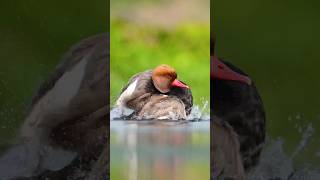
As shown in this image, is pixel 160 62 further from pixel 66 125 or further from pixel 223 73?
pixel 66 125

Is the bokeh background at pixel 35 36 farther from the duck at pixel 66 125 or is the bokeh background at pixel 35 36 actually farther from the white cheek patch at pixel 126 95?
the white cheek patch at pixel 126 95

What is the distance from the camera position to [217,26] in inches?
223

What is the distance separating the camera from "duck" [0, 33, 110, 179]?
557 centimetres

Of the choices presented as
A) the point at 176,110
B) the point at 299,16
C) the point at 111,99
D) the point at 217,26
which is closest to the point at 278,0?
the point at 299,16

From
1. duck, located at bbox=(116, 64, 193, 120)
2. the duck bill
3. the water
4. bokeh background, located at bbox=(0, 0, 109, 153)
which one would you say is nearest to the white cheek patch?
duck, located at bbox=(116, 64, 193, 120)

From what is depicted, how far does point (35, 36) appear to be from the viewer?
5.58 metres

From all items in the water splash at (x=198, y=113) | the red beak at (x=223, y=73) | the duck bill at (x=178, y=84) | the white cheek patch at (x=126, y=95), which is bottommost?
the water splash at (x=198, y=113)

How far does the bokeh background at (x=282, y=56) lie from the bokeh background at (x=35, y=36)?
1.23m

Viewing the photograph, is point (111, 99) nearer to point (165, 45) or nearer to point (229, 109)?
point (165, 45)

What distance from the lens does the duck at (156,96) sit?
5691 millimetres

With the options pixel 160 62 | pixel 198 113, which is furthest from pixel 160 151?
pixel 160 62

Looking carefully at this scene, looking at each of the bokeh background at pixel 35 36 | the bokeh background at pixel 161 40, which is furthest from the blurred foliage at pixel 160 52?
the bokeh background at pixel 35 36

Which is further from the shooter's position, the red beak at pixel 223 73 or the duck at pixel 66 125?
Answer: the red beak at pixel 223 73

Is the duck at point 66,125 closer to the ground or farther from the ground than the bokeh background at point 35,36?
closer to the ground
